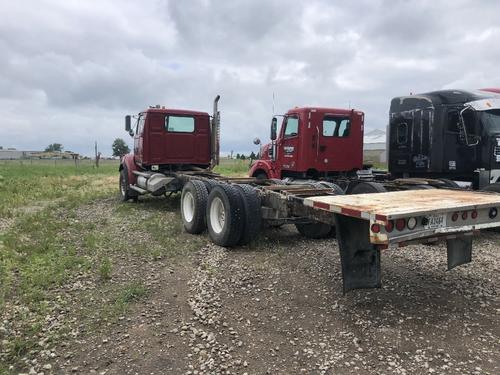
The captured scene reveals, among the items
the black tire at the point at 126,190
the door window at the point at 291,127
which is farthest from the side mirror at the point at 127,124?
the door window at the point at 291,127

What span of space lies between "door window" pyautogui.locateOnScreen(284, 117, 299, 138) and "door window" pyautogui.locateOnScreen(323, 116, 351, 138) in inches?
26.5

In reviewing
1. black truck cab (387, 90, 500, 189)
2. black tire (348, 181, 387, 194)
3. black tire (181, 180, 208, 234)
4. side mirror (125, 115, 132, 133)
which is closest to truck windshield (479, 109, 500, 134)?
black truck cab (387, 90, 500, 189)

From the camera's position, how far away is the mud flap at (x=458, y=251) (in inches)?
205

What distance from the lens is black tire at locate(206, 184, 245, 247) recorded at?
7.08 m

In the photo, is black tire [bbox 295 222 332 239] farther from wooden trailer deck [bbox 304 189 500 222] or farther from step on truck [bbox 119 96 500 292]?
wooden trailer deck [bbox 304 189 500 222]

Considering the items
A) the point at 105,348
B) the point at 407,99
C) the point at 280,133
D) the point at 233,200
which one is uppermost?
the point at 407,99

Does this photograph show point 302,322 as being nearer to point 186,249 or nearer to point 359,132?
point 186,249

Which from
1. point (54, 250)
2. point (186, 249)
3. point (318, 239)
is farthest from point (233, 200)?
point (54, 250)

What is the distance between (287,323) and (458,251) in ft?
7.16

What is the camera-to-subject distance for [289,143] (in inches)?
459

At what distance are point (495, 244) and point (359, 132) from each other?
477 centimetres

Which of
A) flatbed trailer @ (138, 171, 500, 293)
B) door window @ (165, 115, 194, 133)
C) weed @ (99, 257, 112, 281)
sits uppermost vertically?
door window @ (165, 115, 194, 133)

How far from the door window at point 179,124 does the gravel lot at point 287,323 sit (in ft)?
22.4

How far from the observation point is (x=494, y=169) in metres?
9.55
